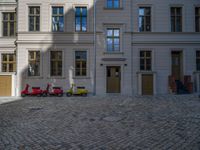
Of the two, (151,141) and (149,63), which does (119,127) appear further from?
(149,63)

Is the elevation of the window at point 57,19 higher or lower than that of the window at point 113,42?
higher

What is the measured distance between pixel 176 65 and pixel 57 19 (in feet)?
44.1

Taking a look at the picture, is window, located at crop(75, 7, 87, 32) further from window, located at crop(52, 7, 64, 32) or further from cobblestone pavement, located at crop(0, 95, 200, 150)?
cobblestone pavement, located at crop(0, 95, 200, 150)

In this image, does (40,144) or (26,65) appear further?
(26,65)

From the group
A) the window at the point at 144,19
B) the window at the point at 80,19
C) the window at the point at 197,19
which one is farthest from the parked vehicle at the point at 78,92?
the window at the point at 197,19

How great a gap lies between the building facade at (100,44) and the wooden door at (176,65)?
1.49 feet

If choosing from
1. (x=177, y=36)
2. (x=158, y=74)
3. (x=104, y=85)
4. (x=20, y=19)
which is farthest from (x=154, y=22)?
(x=20, y=19)

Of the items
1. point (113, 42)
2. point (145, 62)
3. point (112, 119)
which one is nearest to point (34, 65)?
point (113, 42)

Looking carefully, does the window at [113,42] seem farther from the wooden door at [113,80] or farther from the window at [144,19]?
the window at [144,19]

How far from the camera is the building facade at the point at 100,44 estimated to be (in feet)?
54.7

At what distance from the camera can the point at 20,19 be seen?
1677cm

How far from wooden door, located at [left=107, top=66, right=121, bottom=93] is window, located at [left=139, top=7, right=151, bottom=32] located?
5.09 m

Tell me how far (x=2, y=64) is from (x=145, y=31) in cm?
1527

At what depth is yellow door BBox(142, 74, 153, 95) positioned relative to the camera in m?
16.7
